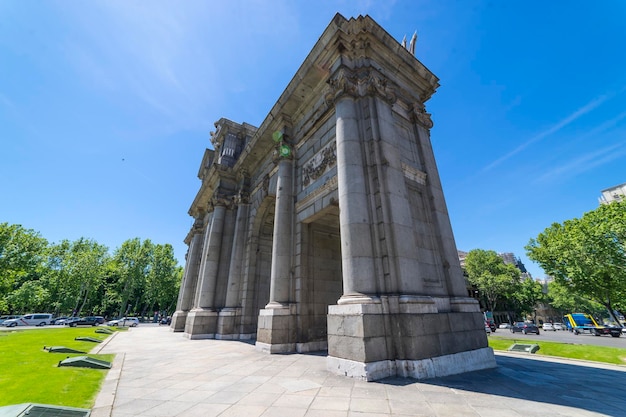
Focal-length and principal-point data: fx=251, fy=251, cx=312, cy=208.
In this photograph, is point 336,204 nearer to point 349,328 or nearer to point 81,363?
point 349,328

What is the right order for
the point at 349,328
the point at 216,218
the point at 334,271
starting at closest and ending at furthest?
the point at 349,328, the point at 334,271, the point at 216,218

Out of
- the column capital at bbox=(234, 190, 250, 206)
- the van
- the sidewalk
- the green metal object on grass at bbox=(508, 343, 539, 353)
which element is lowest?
the green metal object on grass at bbox=(508, 343, 539, 353)

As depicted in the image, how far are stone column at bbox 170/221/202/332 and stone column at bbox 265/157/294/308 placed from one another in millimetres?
17067

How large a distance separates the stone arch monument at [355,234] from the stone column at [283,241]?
57 millimetres

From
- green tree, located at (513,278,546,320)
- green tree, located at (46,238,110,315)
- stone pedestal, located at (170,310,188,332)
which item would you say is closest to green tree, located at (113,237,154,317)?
green tree, located at (46,238,110,315)

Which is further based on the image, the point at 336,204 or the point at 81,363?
the point at 336,204

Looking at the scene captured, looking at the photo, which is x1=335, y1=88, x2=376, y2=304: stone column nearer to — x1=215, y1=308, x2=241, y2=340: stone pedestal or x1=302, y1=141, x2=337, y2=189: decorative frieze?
x1=302, y1=141, x2=337, y2=189: decorative frieze

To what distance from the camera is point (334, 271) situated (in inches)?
507

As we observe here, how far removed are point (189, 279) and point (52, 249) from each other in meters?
44.8

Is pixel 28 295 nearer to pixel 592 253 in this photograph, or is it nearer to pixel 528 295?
pixel 592 253

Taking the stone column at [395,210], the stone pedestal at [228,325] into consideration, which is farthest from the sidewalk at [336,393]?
the stone pedestal at [228,325]

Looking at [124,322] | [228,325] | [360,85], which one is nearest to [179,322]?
[228,325]

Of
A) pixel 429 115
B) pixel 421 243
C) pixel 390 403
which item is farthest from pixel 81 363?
pixel 429 115

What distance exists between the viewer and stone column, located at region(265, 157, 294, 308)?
37.8ft
